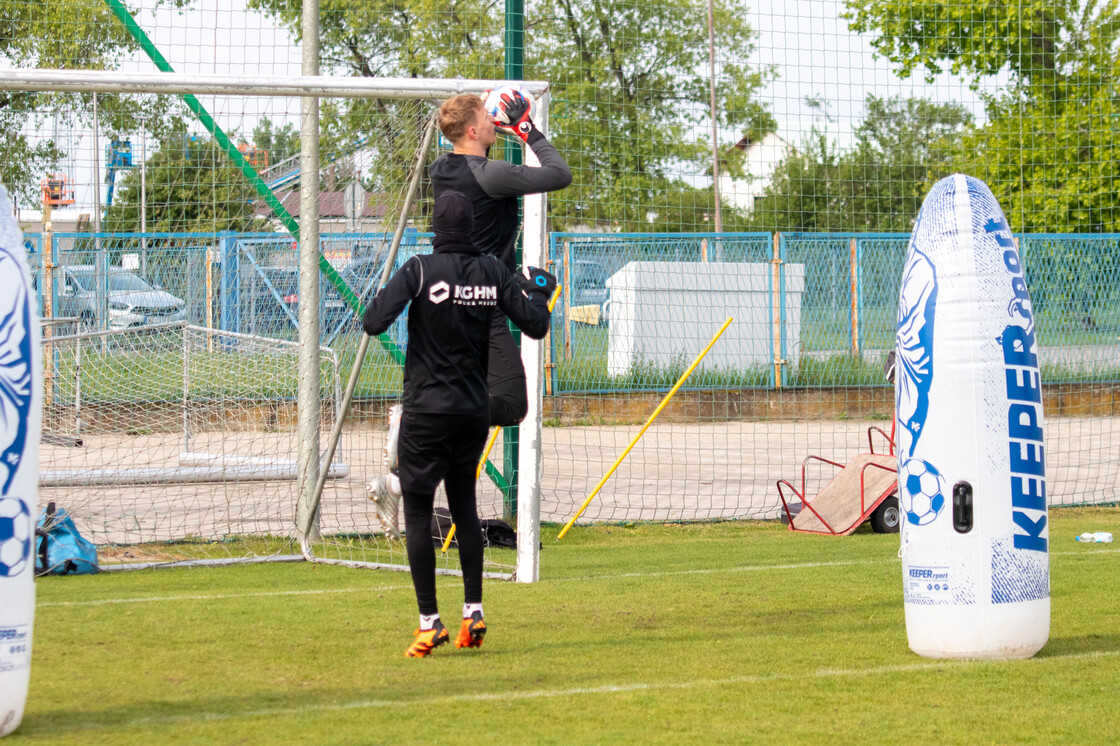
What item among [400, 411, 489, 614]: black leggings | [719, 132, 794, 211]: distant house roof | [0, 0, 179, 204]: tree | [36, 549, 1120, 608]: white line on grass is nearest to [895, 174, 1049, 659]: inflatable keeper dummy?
[400, 411, 489, 614]: black leggings

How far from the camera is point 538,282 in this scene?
16.4ft

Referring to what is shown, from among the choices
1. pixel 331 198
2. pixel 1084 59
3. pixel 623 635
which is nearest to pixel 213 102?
pixel 331 198

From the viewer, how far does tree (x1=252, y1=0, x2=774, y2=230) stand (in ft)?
36.5

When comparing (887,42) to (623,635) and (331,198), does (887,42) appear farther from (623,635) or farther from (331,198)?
(623,635)

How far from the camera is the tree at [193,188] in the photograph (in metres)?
8.75

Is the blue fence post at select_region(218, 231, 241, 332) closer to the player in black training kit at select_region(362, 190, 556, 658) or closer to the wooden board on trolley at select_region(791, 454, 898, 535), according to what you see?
the wooden board on trolley at select_region(791, 454, 898, 535)

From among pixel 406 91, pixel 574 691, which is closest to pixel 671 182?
pixel 406 91

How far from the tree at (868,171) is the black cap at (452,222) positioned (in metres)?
6.87

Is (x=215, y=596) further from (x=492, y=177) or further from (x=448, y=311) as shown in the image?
(x=492, y=177)

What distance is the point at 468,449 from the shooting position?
481 cm

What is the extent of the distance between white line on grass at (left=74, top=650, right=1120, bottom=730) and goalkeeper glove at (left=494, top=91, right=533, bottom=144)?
106 inches

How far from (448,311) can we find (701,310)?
11.5m

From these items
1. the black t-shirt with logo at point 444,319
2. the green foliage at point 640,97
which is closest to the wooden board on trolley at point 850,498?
the green foliage at point 640,97

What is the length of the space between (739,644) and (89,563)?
13.7ft
